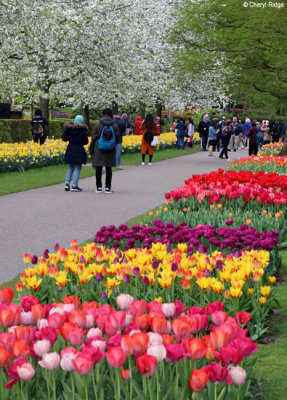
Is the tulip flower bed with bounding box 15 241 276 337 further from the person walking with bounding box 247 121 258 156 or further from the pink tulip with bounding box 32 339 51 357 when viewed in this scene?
the person walking with bounding box 247 121 258 156

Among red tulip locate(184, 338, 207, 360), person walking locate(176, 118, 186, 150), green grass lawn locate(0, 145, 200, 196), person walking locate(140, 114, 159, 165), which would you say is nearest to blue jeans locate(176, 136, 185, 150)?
person walking locate(176, 118, 186, 150)

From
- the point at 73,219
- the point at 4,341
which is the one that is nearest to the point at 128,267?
the point at 4,341

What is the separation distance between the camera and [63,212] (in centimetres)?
1098

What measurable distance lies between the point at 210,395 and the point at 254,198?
6.50m

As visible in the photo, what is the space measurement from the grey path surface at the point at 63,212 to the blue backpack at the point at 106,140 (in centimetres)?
103

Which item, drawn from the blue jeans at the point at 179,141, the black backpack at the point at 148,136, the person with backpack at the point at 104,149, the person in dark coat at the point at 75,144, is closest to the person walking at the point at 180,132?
the blue jeans at the point at 179,141

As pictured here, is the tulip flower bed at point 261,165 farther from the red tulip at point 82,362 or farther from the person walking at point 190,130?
the person walking at point 190,130

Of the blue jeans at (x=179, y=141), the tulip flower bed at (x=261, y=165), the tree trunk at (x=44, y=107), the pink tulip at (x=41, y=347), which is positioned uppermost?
the tree trunk at (x=44, y=107)

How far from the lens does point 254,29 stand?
20.7 m

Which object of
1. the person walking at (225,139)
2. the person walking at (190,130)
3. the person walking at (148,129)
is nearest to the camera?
the person walking at (148,129)

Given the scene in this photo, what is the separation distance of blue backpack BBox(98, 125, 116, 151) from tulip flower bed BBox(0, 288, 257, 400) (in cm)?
1088

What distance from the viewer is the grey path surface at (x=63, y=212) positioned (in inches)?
317

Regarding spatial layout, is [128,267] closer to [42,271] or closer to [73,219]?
[42,271]

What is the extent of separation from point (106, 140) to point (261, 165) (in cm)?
392
